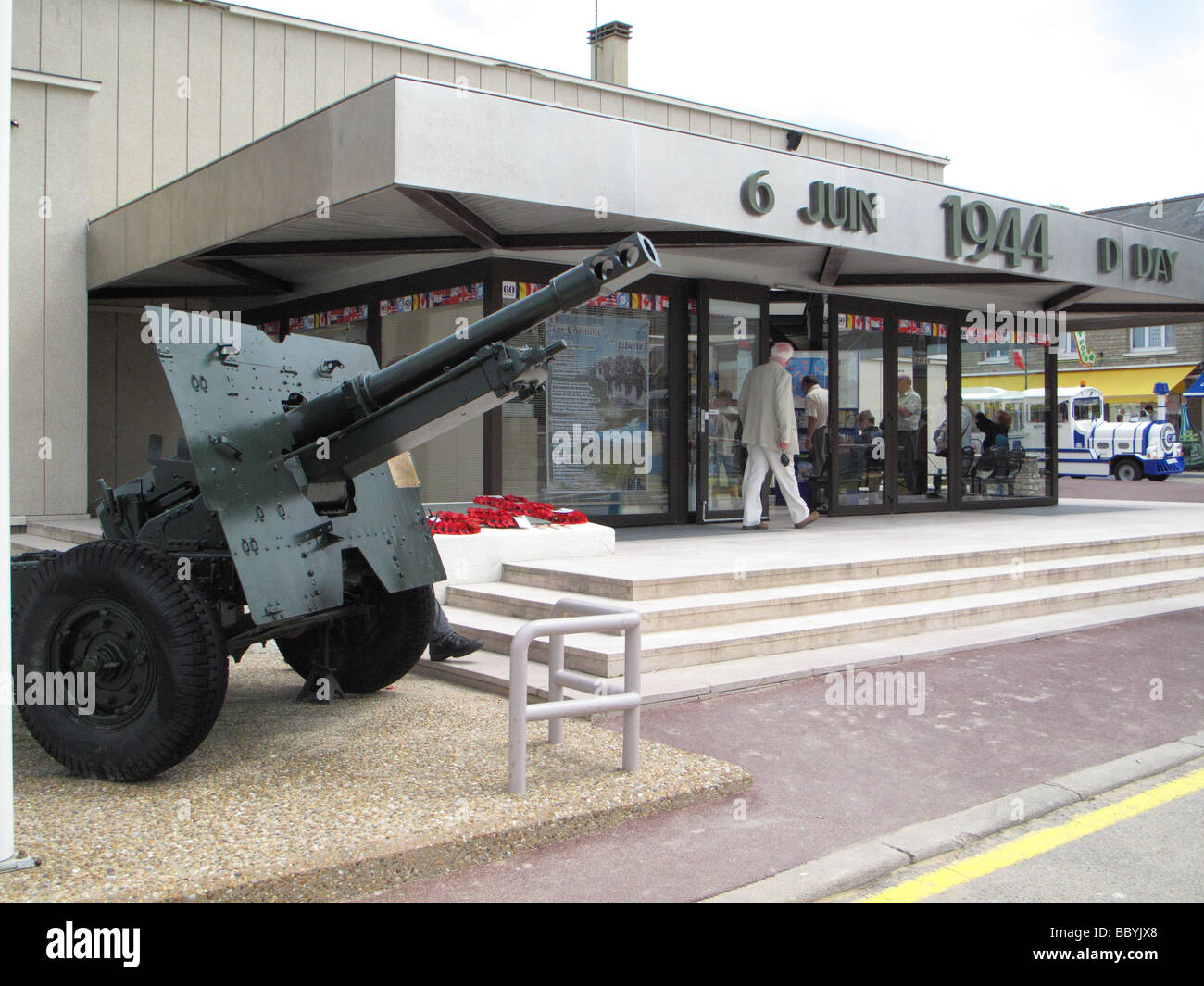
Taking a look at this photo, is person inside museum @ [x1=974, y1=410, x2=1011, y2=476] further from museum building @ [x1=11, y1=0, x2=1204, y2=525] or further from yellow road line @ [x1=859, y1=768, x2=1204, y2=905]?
yellow road line @ [x1=859, y1=768, x2=1204, y2=905]

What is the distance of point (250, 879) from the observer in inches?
131

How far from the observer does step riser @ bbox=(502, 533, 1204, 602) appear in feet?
24.3

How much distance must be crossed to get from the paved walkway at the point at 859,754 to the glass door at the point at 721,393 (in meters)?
5.26

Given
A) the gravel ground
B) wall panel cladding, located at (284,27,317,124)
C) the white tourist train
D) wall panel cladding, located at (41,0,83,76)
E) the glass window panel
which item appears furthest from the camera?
the white tourist train

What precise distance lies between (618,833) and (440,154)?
543 cm

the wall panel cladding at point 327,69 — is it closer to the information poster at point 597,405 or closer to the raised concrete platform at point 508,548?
the information poster at point 597,405

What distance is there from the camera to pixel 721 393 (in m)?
12.6

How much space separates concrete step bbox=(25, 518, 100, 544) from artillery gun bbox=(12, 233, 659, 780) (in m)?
6.05

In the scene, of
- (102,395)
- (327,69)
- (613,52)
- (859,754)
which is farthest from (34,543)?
(613,52)

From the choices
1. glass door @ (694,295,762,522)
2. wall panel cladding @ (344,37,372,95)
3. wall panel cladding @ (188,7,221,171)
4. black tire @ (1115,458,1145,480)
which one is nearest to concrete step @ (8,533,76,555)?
wall panel cladding @ (188,7,221,171)

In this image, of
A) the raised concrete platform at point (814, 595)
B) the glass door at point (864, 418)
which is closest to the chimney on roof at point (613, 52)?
the glass door at point (864, 418)

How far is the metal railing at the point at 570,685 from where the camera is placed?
4.25 meters

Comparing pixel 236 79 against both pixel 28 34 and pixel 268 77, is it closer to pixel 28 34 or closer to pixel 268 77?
pixel 268 77
